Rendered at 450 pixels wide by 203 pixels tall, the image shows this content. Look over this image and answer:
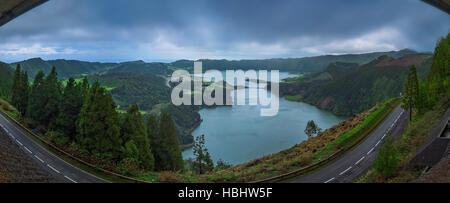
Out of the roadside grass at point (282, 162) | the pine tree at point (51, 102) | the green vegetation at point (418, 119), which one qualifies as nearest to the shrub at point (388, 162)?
the green vegetation at point (418, 119)

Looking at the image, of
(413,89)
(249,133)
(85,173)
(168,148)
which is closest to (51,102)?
(85,173)

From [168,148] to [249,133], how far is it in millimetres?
48664

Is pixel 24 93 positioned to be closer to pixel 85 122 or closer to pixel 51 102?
pixel 51 102

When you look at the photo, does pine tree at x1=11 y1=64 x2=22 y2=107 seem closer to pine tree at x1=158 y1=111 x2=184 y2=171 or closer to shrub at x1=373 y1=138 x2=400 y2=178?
pine tree at x1=158 y1=111 x2=184 y2=171

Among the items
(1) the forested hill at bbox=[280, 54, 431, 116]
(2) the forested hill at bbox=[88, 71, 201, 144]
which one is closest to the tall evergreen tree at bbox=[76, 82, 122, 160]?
(2) the forested hill at bbox=[88, 71, 201, 144]

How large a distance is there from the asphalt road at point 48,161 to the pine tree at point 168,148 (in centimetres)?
966

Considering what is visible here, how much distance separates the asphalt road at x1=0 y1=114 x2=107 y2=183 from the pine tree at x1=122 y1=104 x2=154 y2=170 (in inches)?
197

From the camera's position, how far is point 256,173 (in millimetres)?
9180

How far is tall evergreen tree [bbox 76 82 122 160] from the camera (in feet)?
39.1

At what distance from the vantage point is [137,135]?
14.9 meters

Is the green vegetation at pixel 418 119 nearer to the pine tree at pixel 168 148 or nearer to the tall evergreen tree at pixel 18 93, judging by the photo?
the pine tree at pixel 168 148

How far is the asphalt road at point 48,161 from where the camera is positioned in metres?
8.18
